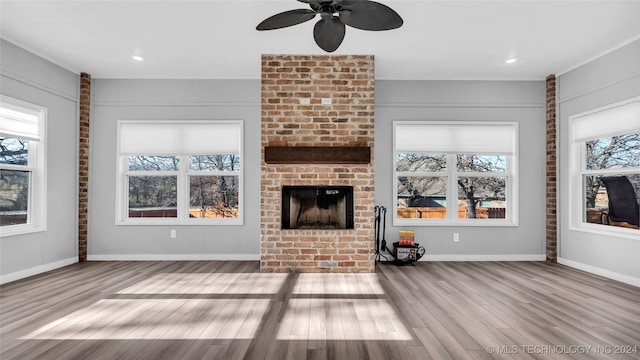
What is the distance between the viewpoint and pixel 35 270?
438 cm

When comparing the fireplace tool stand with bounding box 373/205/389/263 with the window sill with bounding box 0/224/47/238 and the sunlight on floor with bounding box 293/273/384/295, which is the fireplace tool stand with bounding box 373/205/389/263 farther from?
the window sill with bounding box 0/224/47/238

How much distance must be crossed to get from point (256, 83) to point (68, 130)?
281cm

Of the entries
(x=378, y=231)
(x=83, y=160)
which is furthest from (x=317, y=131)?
(x=83, y=160)

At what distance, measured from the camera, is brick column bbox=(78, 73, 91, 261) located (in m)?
5.12

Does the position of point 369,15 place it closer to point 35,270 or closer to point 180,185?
point 180,185

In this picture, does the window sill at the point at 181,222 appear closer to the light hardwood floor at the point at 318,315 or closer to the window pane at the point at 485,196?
the light hardwood floor at the point at 318,315

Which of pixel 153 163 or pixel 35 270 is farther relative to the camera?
pixel 153 163

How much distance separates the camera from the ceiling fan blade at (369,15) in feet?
7.80

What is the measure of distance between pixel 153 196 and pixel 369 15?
4.43 m

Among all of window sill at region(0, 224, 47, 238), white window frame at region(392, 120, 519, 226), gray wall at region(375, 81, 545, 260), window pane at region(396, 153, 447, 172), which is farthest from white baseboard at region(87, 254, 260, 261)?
window pane at region(396, 153, 447, 172)

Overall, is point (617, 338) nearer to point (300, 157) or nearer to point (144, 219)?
point (300, 157)

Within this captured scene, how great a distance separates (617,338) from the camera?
253cm

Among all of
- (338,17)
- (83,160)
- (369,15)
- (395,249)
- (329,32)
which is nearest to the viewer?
(369,15)

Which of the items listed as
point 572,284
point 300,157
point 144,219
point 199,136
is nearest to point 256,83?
point 199,136
